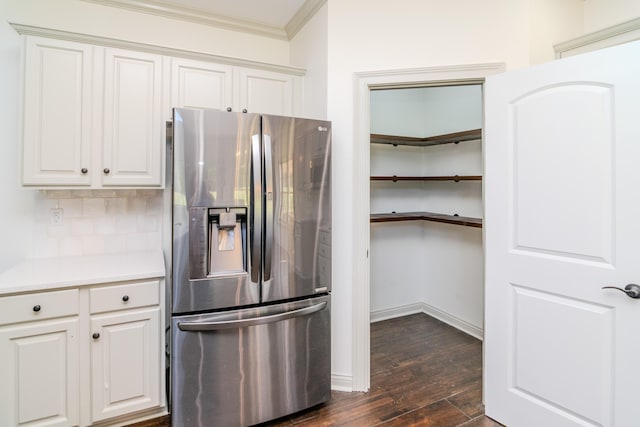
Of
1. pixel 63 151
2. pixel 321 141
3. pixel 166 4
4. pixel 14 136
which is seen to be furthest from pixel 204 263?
pixel 166 4

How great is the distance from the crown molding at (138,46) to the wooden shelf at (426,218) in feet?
5.08

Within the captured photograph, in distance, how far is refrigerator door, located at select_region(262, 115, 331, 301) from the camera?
1.84m

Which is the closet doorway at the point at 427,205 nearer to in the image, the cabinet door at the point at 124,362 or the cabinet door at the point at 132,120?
the cabinet door at the point at 132,120

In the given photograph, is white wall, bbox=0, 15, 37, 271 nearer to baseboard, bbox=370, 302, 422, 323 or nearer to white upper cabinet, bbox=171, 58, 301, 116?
white upper cabinet, bbox=171, 58, 301, 116

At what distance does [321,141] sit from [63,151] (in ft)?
5.07

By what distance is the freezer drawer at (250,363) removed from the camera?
1.70 metres

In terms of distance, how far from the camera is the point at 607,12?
2219 millimetres

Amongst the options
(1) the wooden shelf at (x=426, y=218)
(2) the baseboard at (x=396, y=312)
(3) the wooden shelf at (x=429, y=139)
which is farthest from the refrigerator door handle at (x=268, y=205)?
(2) the baseboard at (x=396, y=312)

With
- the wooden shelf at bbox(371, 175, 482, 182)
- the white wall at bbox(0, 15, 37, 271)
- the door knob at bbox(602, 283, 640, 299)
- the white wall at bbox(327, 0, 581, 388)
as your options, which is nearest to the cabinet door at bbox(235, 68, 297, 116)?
the white wall at bbox(327, 0, 581, 388)

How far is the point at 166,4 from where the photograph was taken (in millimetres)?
2379

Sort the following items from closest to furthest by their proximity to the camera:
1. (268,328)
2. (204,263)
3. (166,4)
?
(204,263), (268,328), (166,4)

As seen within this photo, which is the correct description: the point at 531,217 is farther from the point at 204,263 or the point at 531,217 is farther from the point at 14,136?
the point at 14,136

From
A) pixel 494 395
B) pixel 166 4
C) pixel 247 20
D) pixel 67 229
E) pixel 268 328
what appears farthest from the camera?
pixel 247 20

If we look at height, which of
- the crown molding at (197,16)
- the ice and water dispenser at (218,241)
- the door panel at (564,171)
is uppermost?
the crown molding at (197,16)
